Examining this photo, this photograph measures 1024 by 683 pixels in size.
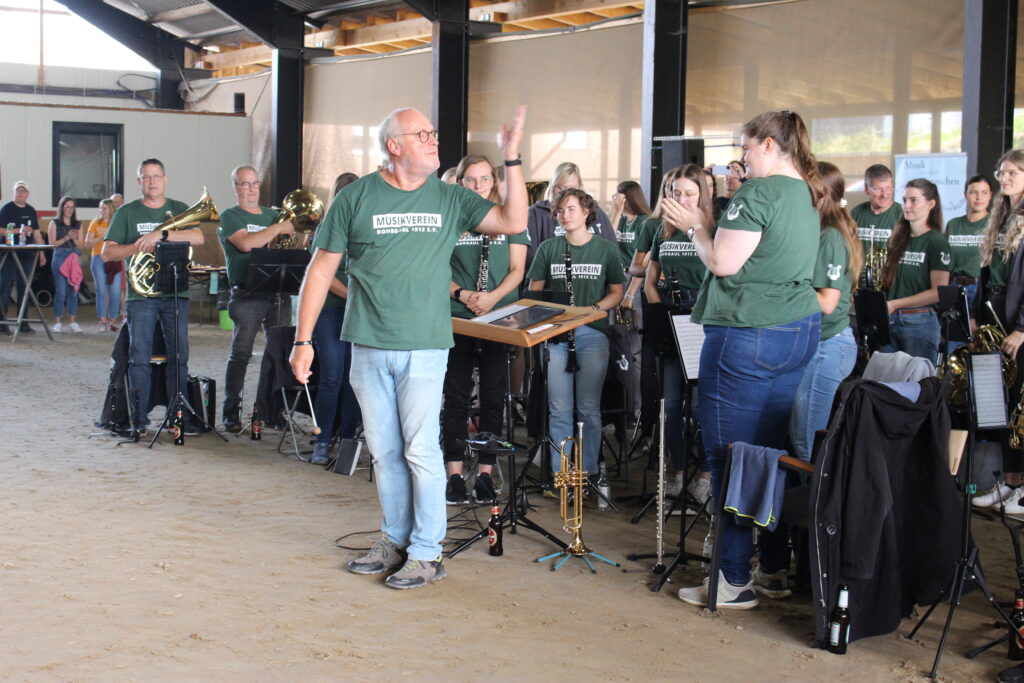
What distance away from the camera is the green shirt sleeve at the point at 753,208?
12.6 feet

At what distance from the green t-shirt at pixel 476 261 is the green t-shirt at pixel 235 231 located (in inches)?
84.7

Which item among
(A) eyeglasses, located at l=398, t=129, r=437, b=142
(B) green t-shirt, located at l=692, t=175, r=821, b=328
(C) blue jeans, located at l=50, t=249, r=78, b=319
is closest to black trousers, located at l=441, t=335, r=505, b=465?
(A) eyeglasses, located at l=398, t=129, r=437, b=142

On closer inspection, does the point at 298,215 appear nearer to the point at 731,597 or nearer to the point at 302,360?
the point at 302,360

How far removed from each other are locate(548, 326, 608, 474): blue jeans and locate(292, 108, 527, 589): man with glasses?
4.82ft

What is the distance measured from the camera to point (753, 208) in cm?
385

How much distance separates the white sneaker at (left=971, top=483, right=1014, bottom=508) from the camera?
591cm

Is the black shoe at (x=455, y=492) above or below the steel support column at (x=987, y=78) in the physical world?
below

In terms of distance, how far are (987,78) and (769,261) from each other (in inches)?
222

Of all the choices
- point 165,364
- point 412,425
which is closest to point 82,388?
point 165,364

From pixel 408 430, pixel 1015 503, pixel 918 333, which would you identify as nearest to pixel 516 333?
pixel 408 430

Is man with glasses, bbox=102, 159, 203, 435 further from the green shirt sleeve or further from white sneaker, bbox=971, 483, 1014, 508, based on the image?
white sneaker, bbox=971, 483, 1014, 508

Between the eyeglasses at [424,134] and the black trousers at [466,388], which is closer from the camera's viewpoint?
the eyeglasses at [424,134]

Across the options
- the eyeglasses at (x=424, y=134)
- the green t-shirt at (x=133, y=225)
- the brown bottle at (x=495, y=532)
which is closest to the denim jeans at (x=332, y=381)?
the green t-shirt at (x=133, y=225)

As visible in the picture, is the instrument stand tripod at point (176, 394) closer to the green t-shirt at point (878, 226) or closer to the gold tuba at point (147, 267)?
the gold tuba at point (147, 267)
